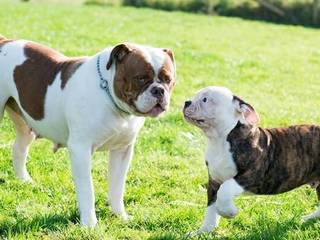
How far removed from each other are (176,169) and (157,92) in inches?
93.2

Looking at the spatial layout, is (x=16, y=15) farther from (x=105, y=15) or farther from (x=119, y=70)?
(x=119, y=70)

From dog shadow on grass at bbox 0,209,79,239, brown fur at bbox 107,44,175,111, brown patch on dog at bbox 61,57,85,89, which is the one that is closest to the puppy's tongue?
brown fur at bbox 107,44,175,111

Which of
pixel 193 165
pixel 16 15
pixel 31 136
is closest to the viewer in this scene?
pixel 31 136

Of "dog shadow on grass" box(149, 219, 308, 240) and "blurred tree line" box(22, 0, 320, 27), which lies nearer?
"dog shadow on grass" box(149, 219, 308, 240)

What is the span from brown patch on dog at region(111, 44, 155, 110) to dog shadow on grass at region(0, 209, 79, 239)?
43.8 inches

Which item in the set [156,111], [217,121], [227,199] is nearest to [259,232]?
[227,199]

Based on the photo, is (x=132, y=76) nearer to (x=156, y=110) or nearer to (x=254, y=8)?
(x=156, y=110)

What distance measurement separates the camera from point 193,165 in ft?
25.5

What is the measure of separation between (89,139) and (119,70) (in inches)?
23.2

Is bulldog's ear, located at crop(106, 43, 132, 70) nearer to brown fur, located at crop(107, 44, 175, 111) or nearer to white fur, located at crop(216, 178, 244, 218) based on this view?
brown fur, located at crop(107, 44, 175, 111)

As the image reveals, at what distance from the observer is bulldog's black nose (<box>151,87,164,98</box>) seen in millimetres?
5320

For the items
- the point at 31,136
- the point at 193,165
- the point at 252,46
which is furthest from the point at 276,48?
the point at 31,136

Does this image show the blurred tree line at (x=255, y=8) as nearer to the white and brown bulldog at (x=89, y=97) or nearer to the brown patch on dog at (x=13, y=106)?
the brown patch on dog at (x=13, y=106)

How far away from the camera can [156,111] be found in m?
5.41
